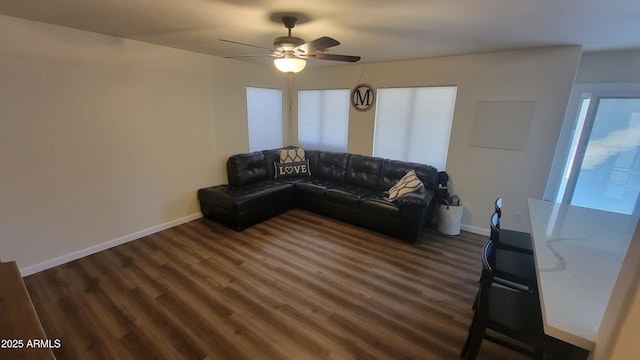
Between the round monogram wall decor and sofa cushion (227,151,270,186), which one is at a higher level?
the round monogram wall decor

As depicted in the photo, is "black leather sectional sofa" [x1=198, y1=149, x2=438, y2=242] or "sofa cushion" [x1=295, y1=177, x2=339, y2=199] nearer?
"black leather sectional sofa" [x1=198, y1=149, x2=438, y2=242]

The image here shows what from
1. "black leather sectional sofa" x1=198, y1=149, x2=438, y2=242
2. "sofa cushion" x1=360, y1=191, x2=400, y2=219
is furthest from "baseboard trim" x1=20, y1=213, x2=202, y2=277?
"sofa cushion" x1=360, y1=191, x2=400, y2=219

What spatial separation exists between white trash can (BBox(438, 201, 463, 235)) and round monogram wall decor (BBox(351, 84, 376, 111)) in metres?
2.01

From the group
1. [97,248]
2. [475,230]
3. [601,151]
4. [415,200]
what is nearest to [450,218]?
[475,230]

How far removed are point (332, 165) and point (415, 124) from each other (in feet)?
5.07

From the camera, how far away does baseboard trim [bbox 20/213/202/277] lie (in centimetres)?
262

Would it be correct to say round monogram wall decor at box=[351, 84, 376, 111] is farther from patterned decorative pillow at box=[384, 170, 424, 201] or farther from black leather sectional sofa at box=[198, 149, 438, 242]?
patterned decorative pillow at box=[384, 170, 424, 201]

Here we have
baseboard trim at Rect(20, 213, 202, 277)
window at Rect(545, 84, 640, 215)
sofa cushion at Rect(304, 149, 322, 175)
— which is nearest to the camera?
baseboard trim at Rect(20, 213, 202, 277)

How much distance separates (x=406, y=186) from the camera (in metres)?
3.61

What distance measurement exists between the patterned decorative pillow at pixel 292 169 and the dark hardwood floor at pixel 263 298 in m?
1.53

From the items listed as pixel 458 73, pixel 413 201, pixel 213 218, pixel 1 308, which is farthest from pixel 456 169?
pixel 1 308

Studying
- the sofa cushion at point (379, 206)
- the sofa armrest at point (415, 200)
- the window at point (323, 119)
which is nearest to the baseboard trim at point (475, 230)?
the sofa armrest at point (415, 200)

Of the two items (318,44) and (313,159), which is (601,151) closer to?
(318,44)

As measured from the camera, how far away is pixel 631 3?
5.61ft
